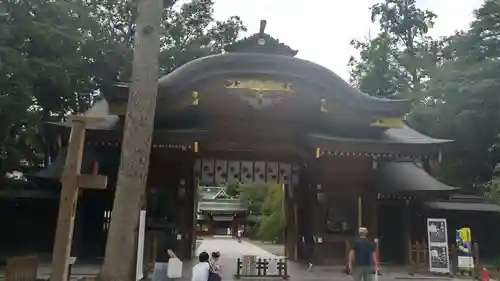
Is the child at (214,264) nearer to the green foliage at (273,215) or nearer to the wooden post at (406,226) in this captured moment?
the wooden post at (406,226)

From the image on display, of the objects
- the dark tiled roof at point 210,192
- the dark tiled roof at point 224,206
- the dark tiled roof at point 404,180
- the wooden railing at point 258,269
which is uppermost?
the dark tiled roof at point 210,192

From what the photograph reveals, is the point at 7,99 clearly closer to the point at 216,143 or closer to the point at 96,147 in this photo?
the point at 96,147

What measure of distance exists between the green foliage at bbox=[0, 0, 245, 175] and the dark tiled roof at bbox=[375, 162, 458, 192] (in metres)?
8.65

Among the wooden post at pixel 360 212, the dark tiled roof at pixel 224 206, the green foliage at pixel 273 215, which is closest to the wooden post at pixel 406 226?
the wooden post at pixel 360 212

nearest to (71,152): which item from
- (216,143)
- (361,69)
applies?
(216,143)

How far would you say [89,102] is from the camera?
21.6 meters

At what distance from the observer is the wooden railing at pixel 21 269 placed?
330 inches

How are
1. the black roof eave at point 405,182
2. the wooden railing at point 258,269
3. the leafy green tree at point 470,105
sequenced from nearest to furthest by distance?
the wooden railing at point 258,269 < the black roof eave at point 405,182 < the leafy green tree at point 470,105

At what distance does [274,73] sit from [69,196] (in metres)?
8.08

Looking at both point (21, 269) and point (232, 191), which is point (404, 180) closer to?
point (21, 269)

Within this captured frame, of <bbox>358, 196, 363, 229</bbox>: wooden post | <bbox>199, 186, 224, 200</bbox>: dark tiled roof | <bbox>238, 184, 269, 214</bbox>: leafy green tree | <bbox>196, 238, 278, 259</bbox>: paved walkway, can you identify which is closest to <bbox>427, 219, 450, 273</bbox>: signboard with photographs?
<bbox>358, 196, 363, 229</bbox>: wooden post

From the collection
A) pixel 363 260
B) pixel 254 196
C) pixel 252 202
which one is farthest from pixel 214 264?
pixel 252 202

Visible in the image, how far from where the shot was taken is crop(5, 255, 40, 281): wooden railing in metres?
8.38

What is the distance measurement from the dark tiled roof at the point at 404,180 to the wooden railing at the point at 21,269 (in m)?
9.38
